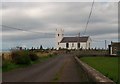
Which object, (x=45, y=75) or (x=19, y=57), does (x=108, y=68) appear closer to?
(x=45, y=75)

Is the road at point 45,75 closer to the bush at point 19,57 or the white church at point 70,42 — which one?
the bush at point 19,57

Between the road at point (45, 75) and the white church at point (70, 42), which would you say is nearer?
the road at point (45, 75)

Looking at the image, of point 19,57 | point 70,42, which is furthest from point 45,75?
point 70,42

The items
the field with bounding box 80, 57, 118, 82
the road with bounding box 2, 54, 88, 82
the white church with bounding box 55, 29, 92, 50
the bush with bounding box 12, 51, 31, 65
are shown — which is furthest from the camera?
the white church with bounding box 55, 29, 92, 50

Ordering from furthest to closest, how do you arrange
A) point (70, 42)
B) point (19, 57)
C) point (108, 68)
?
1. point (70, 42)
2. point (19, 57)
3. point (108, 68)

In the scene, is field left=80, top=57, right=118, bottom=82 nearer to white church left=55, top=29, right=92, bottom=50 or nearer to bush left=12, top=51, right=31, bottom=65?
bush left=12, top=51, right=31, bottom=65

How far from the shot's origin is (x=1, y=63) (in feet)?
101

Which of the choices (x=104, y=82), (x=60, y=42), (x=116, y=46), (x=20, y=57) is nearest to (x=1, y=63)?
(x=20, y=57)

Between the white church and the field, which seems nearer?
the field

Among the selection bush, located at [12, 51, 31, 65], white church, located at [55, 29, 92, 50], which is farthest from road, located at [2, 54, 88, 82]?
white church, located at [55, 29, 92, 50]

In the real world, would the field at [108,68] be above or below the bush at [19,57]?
below

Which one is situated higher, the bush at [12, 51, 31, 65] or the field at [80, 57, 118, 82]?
the bush at [12, 51, 31, 65]

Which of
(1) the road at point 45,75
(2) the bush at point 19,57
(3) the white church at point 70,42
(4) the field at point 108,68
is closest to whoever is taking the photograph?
(4) the field at point 108,68

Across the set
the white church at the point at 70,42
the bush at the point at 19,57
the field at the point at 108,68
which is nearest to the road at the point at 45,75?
the field at the point at 108,68
